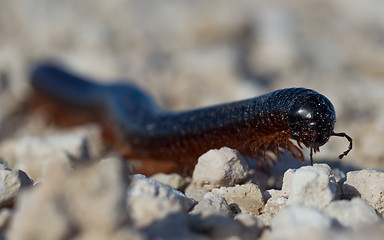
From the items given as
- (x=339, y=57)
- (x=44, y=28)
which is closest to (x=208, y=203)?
(x=339, y=57)

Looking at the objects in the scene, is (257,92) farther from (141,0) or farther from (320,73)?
(141,0)

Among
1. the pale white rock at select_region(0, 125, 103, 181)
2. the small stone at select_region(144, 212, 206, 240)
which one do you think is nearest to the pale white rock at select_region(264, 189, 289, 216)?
the small stone at select_region(144, 212, 206, 240)

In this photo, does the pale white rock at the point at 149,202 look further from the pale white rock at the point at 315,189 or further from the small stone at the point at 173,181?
the small stone at the point at 173,181

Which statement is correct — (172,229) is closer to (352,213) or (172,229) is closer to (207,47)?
(352,213)

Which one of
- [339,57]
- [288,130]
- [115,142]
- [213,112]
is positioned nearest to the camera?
[288,130]

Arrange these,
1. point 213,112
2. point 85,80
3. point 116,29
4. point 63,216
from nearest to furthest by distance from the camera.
→ point 63,216
point 213,112
point 85,80
point 116,29

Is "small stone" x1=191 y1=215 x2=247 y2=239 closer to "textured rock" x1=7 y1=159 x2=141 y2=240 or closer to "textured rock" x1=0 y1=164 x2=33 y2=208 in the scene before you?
"textured rock" x1=7 y1=159 x2=141 y2=240
